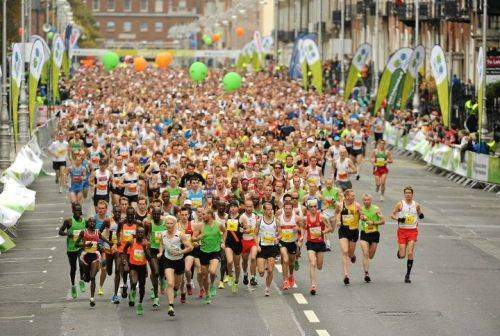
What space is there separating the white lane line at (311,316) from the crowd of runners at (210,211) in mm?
1396

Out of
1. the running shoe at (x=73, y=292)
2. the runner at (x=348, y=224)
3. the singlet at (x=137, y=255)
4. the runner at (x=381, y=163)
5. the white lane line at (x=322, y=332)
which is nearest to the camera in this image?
the white lane line at (x=322, y=332)

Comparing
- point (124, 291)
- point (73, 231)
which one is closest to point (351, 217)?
point (124, 291)

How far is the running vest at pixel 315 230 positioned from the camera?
2204 cm

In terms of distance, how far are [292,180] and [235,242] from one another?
4.26m

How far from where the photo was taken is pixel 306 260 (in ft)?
83.5

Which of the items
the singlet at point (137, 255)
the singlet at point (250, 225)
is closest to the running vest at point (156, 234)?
the singlet at point (137, 255)

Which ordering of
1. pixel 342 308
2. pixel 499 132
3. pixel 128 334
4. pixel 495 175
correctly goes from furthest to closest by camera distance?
pixel 499 132 → pixel 495 175 → pixel 342 308 → pixel 128 334

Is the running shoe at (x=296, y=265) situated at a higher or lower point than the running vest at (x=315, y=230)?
lower

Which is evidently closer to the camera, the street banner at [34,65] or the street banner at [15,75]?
the street banner at [15,75]

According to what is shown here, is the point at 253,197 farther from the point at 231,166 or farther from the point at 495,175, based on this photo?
the point at 495,175

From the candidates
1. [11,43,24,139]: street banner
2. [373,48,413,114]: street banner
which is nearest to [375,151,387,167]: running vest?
[11,43,24,139]: street banner

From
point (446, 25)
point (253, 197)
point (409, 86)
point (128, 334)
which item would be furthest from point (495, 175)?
point (446, 25)

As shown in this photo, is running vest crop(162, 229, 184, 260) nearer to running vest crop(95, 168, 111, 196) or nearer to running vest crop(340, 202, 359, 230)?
running vest crop(340, 202, 359, 230)

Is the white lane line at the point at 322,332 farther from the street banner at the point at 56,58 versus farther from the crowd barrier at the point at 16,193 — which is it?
the street banner at the point at 56,58
